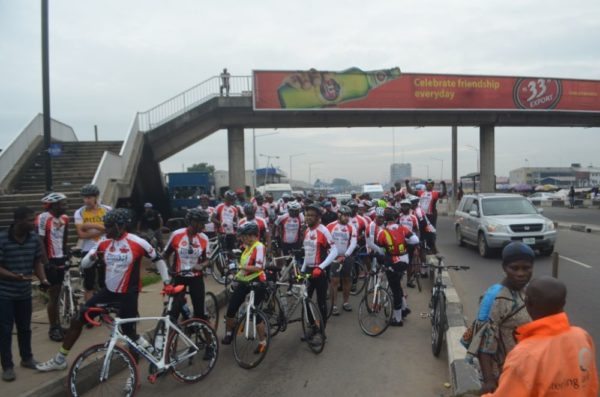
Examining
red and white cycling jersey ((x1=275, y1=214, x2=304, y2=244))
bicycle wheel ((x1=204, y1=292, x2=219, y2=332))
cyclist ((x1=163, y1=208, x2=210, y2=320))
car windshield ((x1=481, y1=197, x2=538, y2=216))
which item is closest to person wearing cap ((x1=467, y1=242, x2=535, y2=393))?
cyclist ((x1=163, y1=208, x2=210, y2=320))

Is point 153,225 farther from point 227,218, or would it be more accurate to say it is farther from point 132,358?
point 132,358

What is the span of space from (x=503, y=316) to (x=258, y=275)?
343 centimetres

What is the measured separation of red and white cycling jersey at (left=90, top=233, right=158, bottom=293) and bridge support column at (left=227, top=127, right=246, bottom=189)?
19.1 metres

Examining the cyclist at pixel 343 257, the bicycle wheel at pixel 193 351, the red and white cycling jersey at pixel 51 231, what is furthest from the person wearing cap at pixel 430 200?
the red and white cycling jersey at pixel 51 231

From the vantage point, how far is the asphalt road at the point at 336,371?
16.5 feet

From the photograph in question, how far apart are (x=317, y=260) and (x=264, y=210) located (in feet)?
21.0

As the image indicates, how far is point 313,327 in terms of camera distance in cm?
625

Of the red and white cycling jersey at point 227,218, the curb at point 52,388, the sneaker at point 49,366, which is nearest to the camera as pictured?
the curb at point 52,388

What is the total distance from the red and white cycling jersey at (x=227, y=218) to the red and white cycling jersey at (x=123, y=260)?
5.98 metres

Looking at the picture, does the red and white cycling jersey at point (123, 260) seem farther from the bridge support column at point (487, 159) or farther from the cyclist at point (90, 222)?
the bridge support column at point (487, 159)

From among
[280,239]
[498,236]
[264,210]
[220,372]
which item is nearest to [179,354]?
[220,372]

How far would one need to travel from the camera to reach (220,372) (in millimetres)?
5566

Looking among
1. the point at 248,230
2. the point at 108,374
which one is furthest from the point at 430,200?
the point at 108,374

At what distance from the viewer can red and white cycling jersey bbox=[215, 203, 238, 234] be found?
1108cm
